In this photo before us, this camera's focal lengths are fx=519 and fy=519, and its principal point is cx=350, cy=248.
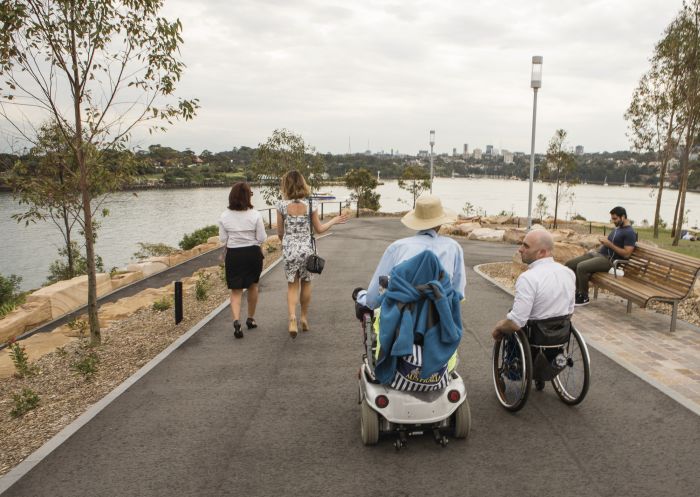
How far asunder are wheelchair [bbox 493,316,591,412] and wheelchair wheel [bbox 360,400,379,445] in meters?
1.31

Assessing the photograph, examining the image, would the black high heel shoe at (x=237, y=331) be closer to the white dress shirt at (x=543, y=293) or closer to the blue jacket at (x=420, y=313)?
the blue jacket at (x=420, y=313)

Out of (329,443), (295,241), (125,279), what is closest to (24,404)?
(329,443)

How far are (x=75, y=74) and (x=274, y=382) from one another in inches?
175

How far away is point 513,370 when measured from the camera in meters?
4.52

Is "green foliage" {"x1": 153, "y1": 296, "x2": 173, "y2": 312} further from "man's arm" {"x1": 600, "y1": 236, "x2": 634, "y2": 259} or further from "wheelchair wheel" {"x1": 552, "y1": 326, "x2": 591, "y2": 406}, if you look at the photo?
"man's arm" {"x1": 600, "y1": 236, "x2": 634, "y2": 259}

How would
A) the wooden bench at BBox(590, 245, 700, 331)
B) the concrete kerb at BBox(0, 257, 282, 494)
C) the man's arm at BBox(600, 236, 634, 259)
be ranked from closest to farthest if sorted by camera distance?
1. the concrete kerb at BBox(0, 257, 282, 494)
2. the wooden bench at BBox(590, 245, 700, 331)
3. the man's arm at BBox(600, 236, 634, 259)

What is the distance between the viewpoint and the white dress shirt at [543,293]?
4109 mm

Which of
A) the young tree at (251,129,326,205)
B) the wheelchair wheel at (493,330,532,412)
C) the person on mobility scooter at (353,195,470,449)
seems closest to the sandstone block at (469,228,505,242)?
the young tree at (251,129,326,205)

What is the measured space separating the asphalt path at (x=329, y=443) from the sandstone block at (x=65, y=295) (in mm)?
7342

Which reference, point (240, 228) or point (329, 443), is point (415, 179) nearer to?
point (240, 228)

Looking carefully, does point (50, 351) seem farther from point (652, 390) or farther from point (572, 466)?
point (652, 390)

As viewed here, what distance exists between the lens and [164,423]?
4324 mm

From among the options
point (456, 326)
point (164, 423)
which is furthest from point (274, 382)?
point (456, 326)

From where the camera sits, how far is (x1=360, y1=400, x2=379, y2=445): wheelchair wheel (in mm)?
3770
